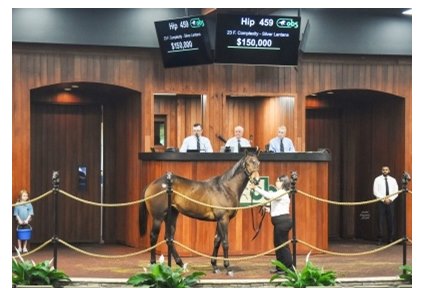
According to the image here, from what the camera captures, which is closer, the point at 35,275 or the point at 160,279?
the point at 160,279

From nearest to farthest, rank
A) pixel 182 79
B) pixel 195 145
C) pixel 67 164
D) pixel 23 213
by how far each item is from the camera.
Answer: pixel 23 213 → pixel 195 145 → pixel 182 79 → pixel 67 164

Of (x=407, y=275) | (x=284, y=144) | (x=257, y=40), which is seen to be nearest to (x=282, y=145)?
(x=284, y=144)

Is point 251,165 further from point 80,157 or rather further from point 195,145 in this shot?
point 80,157

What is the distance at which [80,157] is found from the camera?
669 inches

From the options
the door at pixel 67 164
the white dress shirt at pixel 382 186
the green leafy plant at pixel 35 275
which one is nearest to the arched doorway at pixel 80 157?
the door at pixel 67 164

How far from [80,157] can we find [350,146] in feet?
17.1

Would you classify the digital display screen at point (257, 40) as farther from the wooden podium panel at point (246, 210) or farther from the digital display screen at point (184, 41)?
the wooden podium panel at point (246, 210)

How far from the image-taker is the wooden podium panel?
14.1 meters

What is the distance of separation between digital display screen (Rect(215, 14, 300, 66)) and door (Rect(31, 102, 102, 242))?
3.32 meters

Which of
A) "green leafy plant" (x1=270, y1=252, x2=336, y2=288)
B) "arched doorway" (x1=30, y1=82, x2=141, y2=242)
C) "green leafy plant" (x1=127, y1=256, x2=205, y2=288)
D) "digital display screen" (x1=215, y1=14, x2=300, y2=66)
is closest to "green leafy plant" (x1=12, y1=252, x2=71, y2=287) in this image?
"green leafy plant" (x1=127, y1=256, x2=205, y2=288)

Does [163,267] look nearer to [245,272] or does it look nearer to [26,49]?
[245,272]

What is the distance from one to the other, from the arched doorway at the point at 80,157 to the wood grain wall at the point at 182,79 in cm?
87

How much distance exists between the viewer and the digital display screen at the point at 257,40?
48.2 feet

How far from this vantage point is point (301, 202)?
1443 cm
